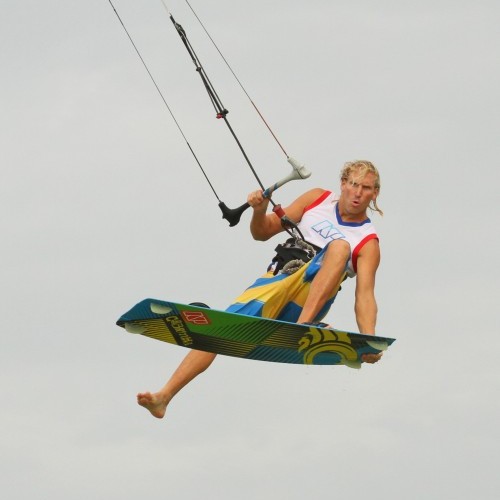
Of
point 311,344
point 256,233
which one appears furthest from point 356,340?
point 256,233

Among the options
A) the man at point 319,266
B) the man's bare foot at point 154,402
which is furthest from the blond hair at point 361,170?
the man's bare foot at point 154,402

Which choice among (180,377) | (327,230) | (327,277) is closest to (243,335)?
(180,377)

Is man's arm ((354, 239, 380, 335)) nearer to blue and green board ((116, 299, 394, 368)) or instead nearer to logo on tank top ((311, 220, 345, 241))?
blue and green board ((116, 299, 394, 368))

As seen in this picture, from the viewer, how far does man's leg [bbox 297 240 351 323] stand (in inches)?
386

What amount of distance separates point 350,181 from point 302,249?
0.73 meters

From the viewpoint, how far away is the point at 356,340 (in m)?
9.88

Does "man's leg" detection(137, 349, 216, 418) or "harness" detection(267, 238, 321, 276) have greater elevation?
"harness" detection(267, 238, 321, 276)

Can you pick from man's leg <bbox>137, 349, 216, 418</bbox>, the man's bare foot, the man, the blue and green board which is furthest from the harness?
the man's bare foot

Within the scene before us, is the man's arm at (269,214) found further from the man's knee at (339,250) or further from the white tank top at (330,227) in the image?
the man's knee at (339,250)

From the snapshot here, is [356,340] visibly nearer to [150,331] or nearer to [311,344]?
[311,344]

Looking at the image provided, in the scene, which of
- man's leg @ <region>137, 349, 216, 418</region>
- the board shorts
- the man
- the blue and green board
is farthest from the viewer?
the board shorts

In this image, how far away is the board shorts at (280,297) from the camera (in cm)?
1021

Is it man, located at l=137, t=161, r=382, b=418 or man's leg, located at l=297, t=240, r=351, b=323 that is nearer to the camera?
man's leg, located at l=297, t=240, r=351, b=323

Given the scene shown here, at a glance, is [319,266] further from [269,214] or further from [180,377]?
[180,377]
